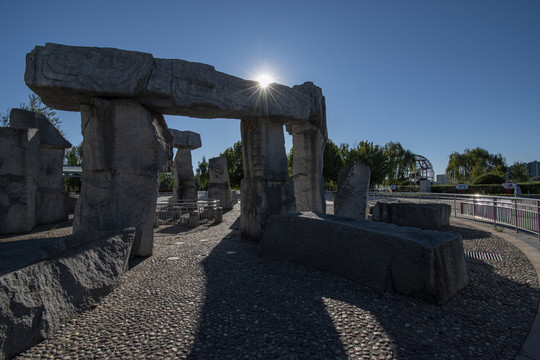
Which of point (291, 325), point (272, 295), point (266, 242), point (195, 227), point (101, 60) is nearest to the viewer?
point (291, 325)

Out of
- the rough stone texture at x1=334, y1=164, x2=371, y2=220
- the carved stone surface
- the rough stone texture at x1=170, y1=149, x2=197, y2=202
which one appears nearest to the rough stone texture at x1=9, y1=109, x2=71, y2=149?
the carved stone surface

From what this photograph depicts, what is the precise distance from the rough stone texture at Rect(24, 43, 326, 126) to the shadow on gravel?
2857 mm

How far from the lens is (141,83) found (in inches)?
153

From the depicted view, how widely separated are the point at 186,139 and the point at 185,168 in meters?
1.49

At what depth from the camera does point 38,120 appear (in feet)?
25.4

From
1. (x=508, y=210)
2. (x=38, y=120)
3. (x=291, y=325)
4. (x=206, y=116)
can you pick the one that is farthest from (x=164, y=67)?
(x=508, y=210)

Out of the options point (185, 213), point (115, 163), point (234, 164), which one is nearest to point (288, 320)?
point (115, 163)

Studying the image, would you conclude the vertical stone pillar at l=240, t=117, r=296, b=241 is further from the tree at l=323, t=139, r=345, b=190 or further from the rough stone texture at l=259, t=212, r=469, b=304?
the tree at l=323, t=139, r=345, b=190

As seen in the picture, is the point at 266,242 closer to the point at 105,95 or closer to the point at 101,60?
the point at 105,95

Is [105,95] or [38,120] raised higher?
[38,120]

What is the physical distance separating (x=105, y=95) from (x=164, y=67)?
94 centimetres

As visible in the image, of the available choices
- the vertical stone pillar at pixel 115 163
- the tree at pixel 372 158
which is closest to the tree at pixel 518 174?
the tree at pixel 372 158

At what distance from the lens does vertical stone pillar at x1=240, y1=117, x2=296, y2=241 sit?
5234 mm

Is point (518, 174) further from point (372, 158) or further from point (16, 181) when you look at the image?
point (16, 181)
